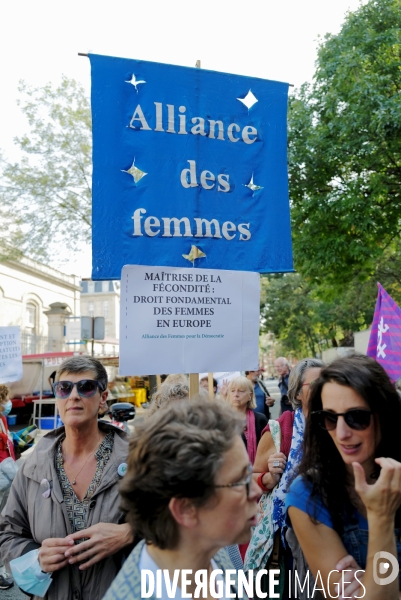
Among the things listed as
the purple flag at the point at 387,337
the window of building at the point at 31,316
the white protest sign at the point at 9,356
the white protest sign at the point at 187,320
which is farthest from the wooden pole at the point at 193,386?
the window of building at the point at 31,316

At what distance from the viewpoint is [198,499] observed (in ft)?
5.24

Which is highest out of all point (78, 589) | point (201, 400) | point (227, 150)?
point (227, 150)

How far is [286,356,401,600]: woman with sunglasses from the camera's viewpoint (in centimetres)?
191

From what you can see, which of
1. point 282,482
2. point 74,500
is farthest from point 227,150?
point 74,500

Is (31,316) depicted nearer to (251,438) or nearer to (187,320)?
(251,438)

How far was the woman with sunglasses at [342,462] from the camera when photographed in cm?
191

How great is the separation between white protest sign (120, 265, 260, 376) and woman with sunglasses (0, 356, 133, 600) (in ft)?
1.23

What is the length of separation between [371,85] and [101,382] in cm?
1098

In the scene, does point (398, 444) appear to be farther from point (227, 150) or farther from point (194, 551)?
point (227, 150)

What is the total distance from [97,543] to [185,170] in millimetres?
2148

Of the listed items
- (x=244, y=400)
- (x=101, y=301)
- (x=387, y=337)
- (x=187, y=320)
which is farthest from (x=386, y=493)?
(x=101, y=301)

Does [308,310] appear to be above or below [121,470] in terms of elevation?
above

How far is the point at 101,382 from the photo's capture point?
2.93 m

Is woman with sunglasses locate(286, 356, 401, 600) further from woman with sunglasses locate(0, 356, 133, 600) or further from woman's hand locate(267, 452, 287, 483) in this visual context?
woman's hand locate(267, 452, 287, 483)
